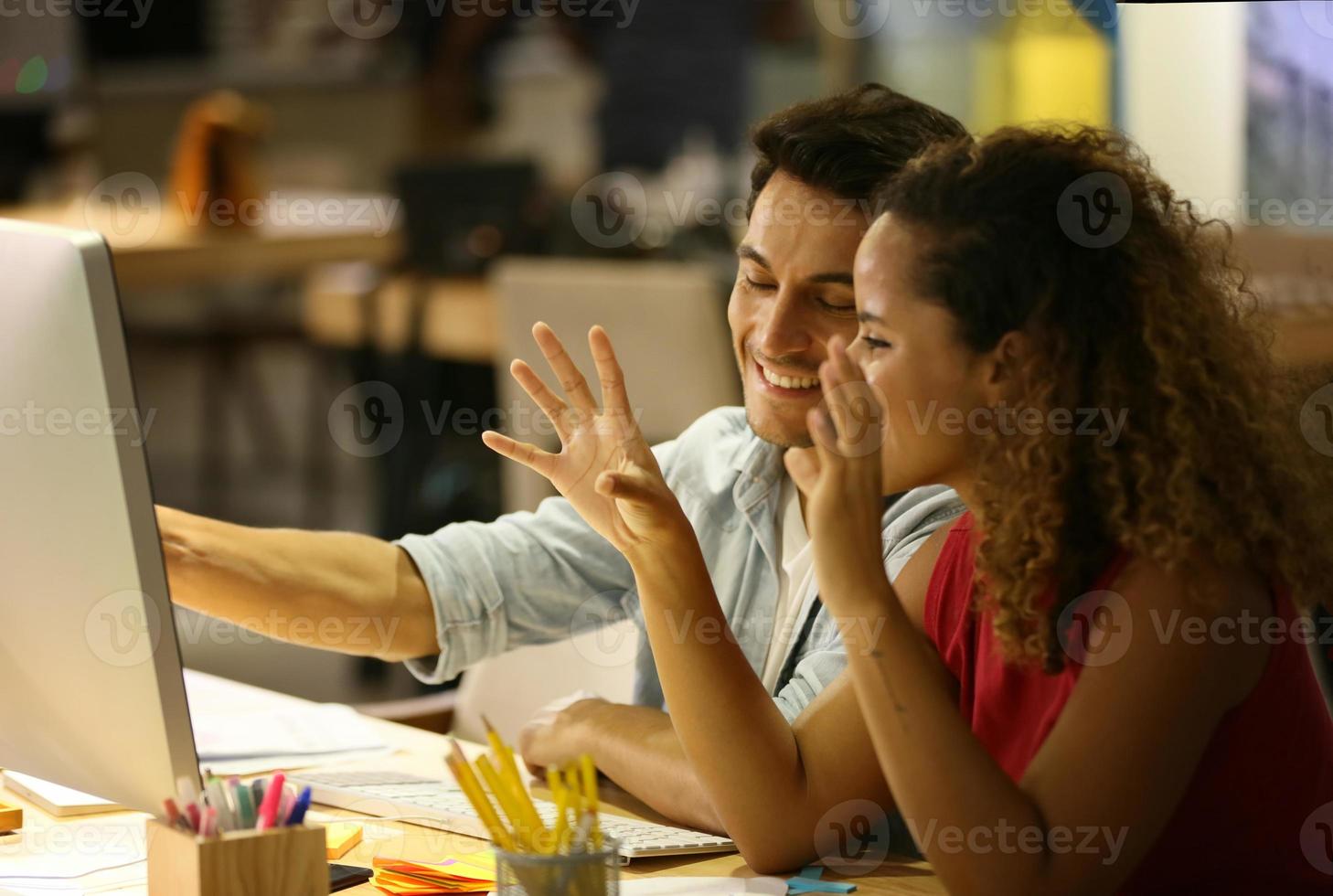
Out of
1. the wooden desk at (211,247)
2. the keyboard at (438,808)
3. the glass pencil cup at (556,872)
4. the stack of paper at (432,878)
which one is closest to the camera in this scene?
the glass pencil cup at (556,872)

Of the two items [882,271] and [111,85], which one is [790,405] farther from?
[111,85]

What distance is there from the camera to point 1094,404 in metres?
1.04

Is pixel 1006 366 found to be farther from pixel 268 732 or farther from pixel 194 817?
pixel 268 732

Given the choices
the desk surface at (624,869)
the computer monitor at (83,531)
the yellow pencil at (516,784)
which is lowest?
the desk surface at (624,869)

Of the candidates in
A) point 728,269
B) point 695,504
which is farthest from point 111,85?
point 695,504

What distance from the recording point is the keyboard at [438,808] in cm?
125

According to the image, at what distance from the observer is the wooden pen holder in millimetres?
986

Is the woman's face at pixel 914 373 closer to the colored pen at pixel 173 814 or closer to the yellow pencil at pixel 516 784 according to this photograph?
the yellow pencil at pixel 516 784

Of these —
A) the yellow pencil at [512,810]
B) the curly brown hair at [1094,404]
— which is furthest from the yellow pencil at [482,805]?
the curly brown hair at [1094,404]

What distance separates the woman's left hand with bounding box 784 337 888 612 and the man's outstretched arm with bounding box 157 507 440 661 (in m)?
0.71

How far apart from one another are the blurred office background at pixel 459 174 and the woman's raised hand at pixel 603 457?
99 cm

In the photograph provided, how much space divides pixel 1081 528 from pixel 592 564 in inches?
28.0

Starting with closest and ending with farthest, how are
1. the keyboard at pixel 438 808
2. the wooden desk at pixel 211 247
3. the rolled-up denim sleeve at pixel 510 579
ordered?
the keyboard at pixel 438 808, the rolled-up denim sleeve at pixel 510 579, the wooden desk at pixel 211 247

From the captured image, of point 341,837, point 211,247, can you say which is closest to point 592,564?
point 341,837
